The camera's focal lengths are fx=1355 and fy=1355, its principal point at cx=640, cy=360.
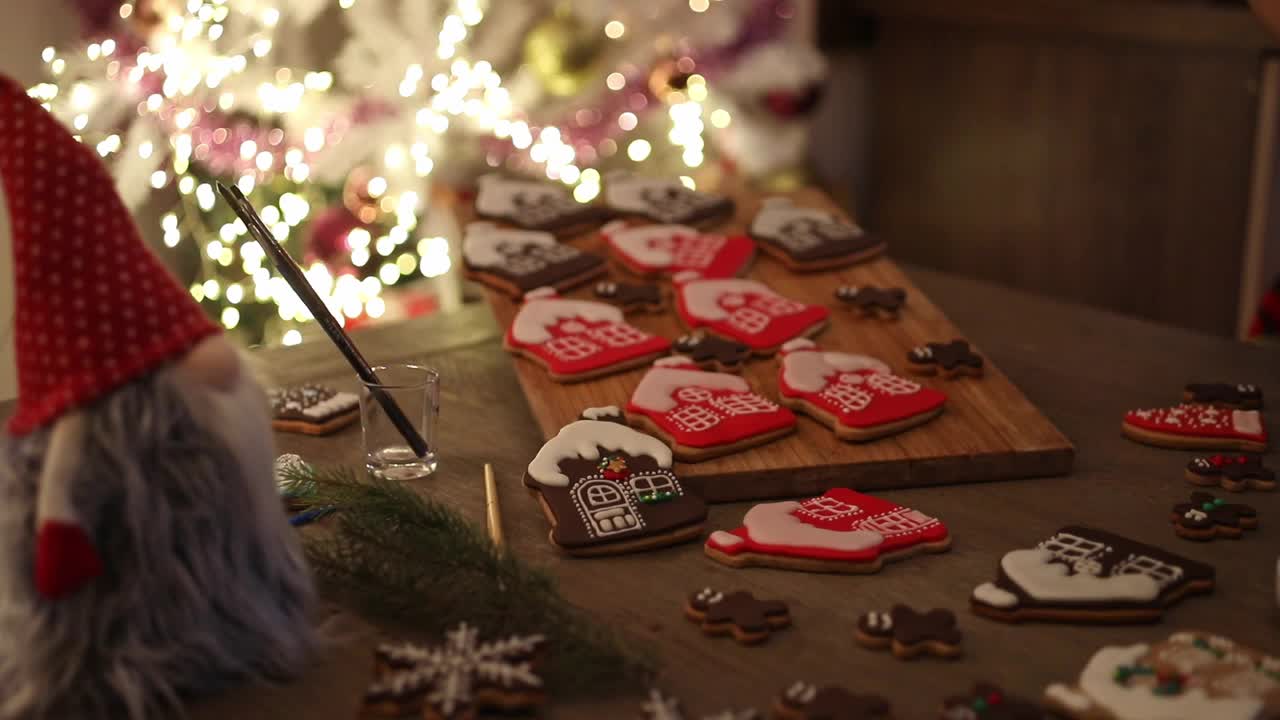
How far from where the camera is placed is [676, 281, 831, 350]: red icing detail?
1490mm

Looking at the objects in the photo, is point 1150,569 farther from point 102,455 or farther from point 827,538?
point 102,455

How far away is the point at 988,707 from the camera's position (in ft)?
2.90

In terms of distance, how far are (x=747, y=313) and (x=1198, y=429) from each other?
49 centimetres

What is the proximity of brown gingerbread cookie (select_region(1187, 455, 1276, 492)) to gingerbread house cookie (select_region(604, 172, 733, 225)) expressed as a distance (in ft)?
2.59

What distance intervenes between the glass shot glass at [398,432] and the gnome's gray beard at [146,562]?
0.35m

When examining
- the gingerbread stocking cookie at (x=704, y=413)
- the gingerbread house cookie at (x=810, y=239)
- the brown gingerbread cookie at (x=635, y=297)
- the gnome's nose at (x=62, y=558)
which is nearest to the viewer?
the gnome's nose at (x=62, y=558)

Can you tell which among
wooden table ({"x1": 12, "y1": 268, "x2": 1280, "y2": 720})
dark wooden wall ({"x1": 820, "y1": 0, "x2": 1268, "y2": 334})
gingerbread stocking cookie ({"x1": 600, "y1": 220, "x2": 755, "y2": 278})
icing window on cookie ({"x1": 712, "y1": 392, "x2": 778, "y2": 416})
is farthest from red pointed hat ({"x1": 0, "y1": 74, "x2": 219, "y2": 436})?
dark wooden wall ({"x1": 820, "y1": 0, "x2": 1268, "y2": 334})

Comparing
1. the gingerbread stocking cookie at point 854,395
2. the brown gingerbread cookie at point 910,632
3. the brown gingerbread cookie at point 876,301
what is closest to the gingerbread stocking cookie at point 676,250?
the brown gingerbread cookie at point 876,301

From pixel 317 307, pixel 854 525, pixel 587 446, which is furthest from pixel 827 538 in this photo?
pixel 317 307

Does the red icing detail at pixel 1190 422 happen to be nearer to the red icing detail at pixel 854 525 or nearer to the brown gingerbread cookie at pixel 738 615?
the red icing detail at pixel 854 525

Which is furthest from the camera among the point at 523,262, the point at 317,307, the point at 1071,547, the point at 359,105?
the point at 359,105

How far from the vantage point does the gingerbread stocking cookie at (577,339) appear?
143 cm

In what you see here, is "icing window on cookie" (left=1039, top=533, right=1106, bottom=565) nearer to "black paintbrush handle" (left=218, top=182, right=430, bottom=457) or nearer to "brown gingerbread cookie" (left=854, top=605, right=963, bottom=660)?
"brown gingerbread cookie" (left=854, top=605, right=963, bottom=660)

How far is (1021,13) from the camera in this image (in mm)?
3611
